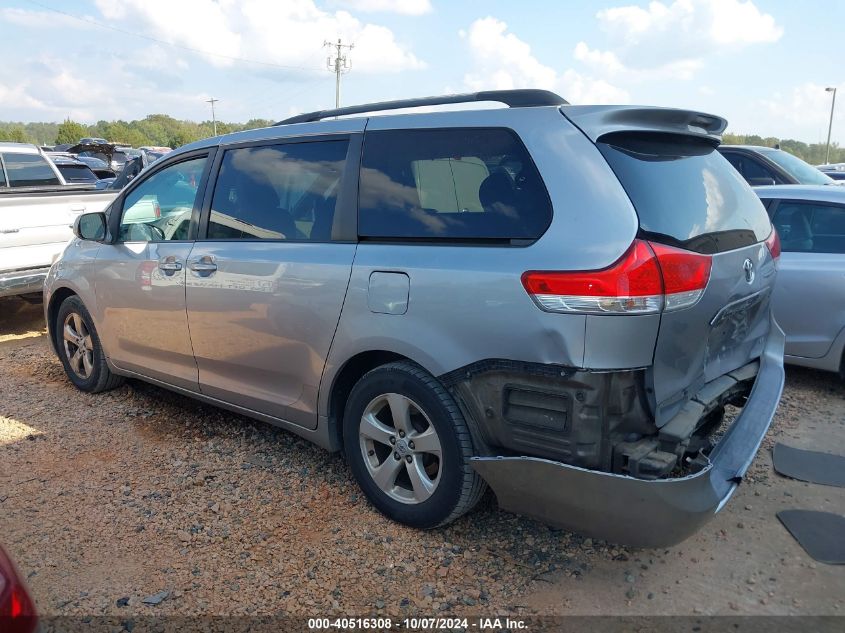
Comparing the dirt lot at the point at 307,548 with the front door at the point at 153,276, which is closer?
the dirt lot at the point at 307,548

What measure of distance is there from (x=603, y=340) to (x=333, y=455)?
83.7 inches

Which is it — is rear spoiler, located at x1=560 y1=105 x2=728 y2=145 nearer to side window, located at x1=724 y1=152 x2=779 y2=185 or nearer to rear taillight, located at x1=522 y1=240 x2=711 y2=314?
rear taillight, located at x1=522 y1=240 x2=711 y2=314

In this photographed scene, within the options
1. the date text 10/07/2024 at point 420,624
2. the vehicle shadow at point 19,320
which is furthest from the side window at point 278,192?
the vehicle shadow at point 19,320

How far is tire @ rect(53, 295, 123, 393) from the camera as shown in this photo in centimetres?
496

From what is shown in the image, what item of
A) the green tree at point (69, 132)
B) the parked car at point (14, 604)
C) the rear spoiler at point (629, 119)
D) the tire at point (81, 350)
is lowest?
the tire at point (81, 350)

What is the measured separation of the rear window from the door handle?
86.8 inches

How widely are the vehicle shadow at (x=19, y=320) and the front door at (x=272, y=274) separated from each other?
13.8 ft

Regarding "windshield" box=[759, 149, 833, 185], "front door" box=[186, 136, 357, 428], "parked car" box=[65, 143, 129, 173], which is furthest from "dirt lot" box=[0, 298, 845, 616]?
"parked car" box=[65, 143, 129, 173]

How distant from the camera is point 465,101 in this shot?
3174mm

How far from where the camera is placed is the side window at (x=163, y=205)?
417 centimetres

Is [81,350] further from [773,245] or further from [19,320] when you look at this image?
[773,245]

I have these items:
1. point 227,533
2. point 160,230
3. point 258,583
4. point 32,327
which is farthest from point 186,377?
point 32,327

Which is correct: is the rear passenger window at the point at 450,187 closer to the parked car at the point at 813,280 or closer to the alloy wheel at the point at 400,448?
the alloy wheel at the point at 400,448

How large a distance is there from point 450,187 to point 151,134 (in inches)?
3926
